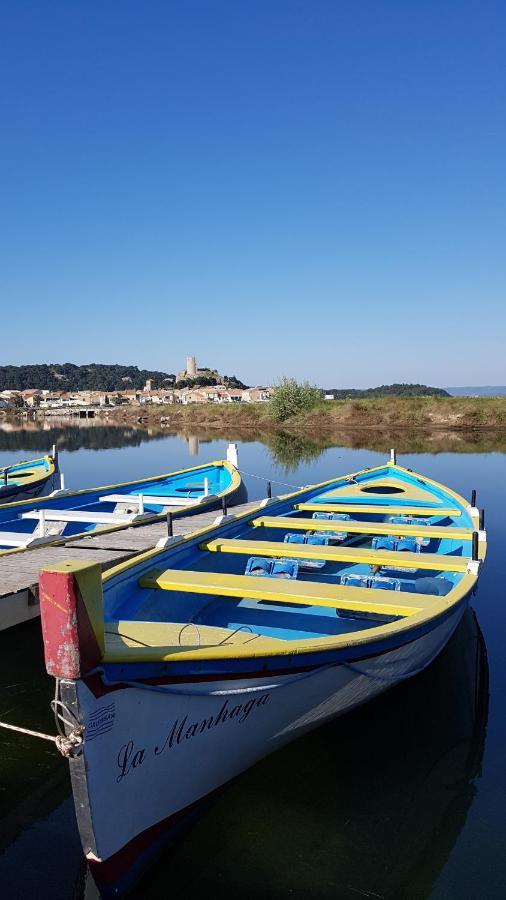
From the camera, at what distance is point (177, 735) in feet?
16.0

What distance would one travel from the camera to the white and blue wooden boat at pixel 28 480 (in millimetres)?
17578

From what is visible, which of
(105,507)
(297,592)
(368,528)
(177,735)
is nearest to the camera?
(177,735)

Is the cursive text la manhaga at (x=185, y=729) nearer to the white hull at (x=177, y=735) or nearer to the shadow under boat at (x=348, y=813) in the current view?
the white hull at (x=177, y=735)

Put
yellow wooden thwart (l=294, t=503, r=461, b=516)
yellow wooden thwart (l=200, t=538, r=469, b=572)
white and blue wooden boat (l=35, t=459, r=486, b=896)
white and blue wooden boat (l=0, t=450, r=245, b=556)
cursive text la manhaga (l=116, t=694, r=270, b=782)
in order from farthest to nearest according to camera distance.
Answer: yellow wooden thwart (l=294, t=503, r=461, b=516) → white and blue wooden boat (l=0, t=450, r=245, b=556) → yellow wooden thwart (l=200, t=538, r=469, b=572) → cursive text la manhaga (l=116, t=694, r=270, b=782) → white and blue wooden boat (l=35, t=459, r=486, b=896)

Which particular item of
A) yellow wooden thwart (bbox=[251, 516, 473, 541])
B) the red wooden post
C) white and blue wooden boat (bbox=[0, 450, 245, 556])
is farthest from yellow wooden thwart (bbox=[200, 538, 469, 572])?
the red wooden post

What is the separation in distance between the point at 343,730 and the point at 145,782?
3.11m

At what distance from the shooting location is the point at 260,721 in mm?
5547

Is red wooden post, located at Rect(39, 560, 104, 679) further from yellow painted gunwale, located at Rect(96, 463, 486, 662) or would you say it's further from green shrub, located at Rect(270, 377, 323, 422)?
green shrub, located at Rect(270, 377, 323, 422)

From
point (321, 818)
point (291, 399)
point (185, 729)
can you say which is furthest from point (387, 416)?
point (185, 729)

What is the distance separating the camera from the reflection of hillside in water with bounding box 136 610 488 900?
16.5 ft

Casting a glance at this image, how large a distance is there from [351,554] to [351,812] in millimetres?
3396

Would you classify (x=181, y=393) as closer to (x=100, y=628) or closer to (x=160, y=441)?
(x=160, y=441)

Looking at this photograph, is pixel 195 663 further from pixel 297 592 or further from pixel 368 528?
pixel 368 528

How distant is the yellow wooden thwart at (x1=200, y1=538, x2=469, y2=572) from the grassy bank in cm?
5630
